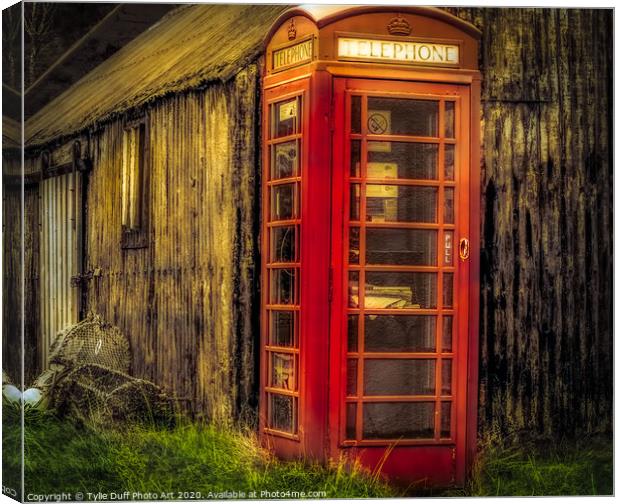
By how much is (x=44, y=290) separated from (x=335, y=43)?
8.29 feet

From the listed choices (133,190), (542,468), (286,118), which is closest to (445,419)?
(542,468)

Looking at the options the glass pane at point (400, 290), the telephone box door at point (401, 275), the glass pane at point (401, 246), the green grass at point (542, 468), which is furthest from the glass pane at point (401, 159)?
the green grass at point (542, 468)

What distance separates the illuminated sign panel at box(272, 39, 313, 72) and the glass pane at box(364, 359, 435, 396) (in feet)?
6.51

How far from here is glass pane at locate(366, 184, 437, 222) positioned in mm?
9289

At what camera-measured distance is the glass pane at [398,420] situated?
9.32 m

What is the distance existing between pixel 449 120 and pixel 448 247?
0.83m

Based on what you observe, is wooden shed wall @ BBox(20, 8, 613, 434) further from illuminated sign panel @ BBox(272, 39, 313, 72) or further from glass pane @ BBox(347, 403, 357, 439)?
glass pane @ BBox(347, 403, 357, 439)

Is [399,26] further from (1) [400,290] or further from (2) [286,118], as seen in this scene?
(1) [400,290]

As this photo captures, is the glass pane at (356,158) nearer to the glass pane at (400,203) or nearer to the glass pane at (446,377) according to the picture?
the glass pane at (400,203)

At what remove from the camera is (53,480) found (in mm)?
9367

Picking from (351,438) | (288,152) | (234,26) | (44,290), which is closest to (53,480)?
(44,290)

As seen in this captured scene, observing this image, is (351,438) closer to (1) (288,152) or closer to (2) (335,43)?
(1) (288,152)

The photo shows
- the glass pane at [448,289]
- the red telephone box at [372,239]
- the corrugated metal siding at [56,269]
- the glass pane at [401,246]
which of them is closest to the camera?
the red telephone box at [372,239]

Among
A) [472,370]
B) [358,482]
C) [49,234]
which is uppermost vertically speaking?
[49,234]
